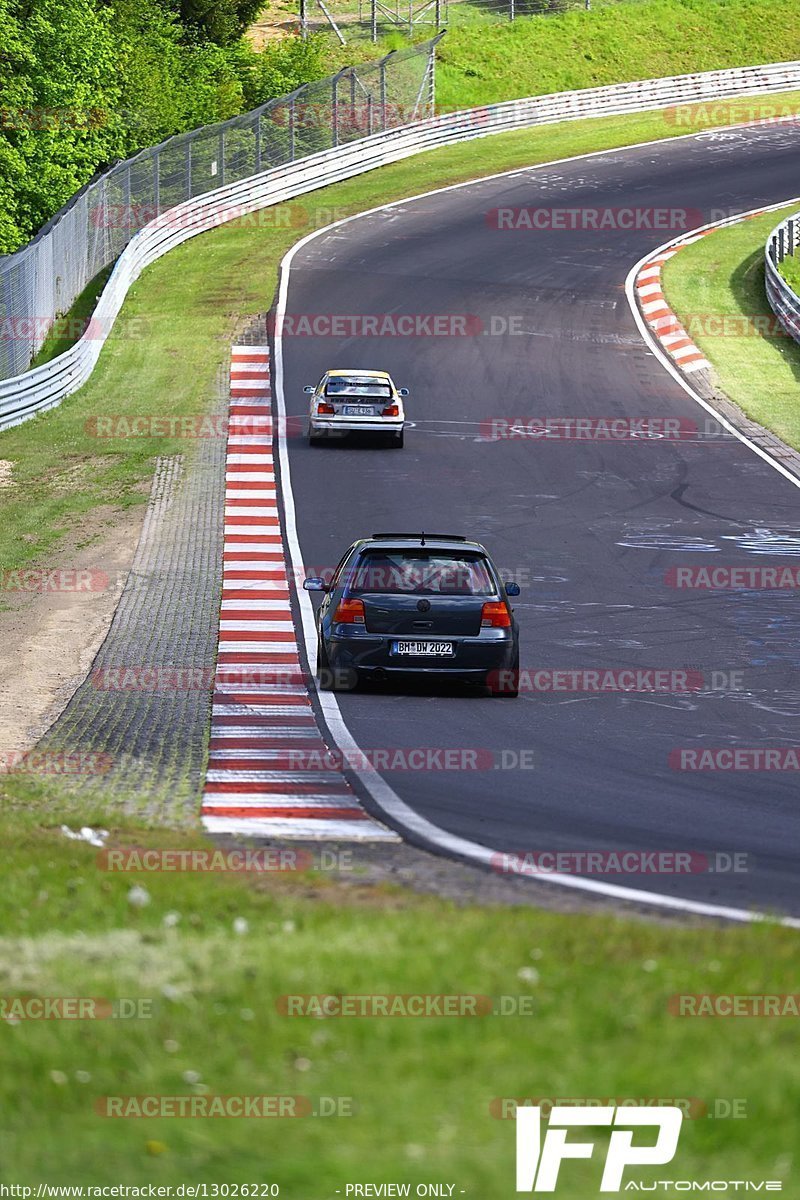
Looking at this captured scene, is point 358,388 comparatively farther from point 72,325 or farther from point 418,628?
point 418,628

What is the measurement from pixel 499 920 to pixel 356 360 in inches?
1177

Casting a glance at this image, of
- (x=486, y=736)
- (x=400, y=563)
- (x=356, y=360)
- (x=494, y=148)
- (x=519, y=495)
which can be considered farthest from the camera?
(x=494, y=148)

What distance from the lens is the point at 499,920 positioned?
7.79 meters

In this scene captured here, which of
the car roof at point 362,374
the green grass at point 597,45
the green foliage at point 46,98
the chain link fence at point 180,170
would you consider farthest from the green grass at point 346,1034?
the green grass at point 597,45

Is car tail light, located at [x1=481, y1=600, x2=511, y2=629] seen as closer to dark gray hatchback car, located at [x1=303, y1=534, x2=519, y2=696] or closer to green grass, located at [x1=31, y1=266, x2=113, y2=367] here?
dark gray hatchback car, located at [x1=303, y1=534, x2=519, y2=696]

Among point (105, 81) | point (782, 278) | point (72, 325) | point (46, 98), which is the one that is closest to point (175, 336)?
point (72, 325)

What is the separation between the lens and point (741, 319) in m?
41.2

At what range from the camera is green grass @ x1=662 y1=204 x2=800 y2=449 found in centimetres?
3453

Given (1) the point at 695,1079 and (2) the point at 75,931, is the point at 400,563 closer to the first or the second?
(2) the point at 75,931

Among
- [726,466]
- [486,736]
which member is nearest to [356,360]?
[726,466]

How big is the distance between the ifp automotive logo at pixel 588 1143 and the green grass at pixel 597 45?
210 feet

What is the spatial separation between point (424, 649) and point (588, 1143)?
10612 mm

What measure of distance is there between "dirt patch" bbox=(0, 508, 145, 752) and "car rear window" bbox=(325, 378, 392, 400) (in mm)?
5562

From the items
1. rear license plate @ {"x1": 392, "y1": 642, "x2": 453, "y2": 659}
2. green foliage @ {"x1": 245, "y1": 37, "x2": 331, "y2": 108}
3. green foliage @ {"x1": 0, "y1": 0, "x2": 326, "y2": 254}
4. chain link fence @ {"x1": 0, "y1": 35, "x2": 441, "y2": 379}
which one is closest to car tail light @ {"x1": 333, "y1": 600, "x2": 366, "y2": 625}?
rear license plate @ {"x1": 392, "y1": 642, "x2": 453, "y2": 659}
